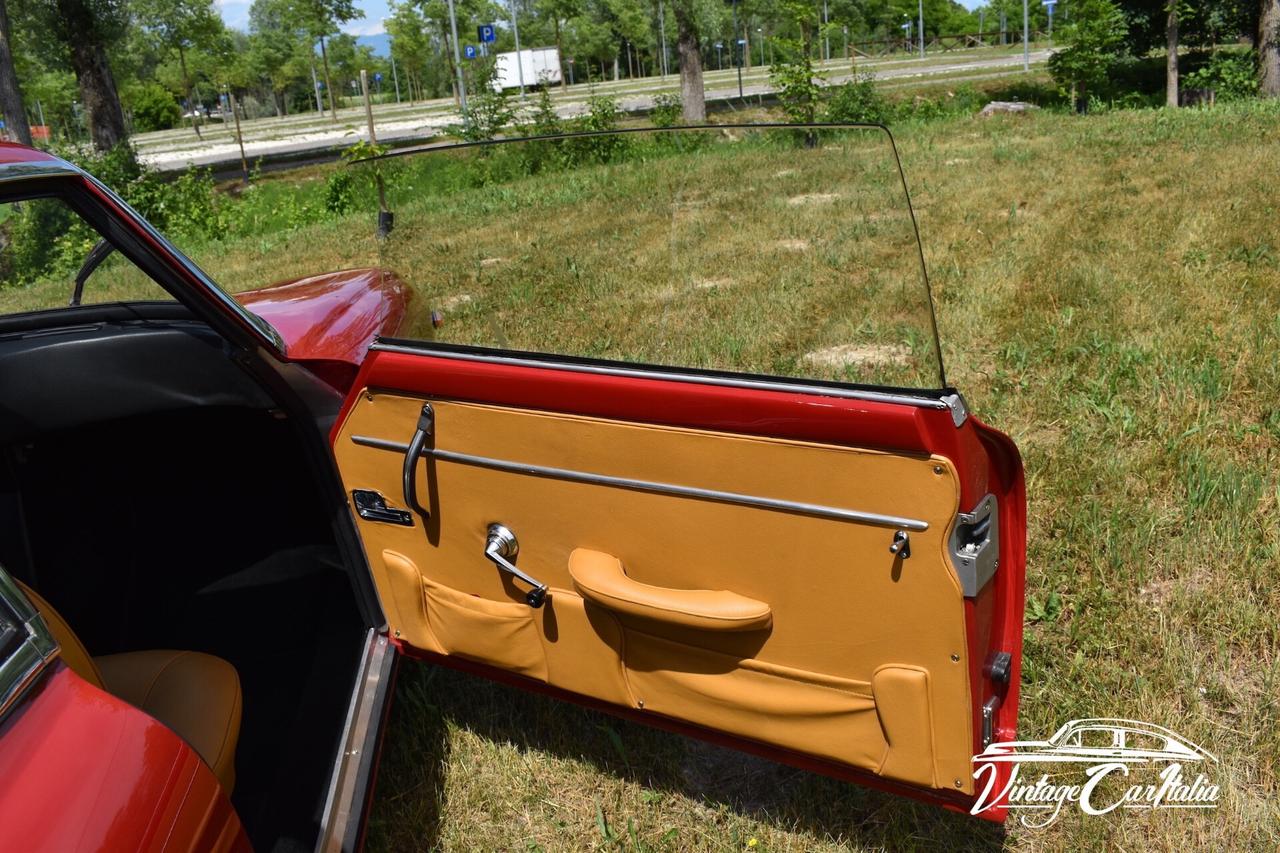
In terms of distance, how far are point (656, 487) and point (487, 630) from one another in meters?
0.62

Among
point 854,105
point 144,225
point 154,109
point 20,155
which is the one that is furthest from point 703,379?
point 154,109

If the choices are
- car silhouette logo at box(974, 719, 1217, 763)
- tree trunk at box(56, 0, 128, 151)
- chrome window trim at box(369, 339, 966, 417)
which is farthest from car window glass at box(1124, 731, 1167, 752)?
tree trunk at box(56, 0, 128, 151)

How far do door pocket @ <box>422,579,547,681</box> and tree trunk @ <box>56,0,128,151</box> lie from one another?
57.1ft

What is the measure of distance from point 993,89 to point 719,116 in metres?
6.21

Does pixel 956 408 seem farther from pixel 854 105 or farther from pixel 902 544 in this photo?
pixel 854 105

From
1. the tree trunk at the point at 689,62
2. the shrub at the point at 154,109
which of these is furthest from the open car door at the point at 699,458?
the shrub at the point at 154,109

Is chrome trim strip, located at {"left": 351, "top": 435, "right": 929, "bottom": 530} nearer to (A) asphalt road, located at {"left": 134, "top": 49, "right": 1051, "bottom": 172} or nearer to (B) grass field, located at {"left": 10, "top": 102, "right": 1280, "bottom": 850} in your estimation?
(B) grass field, located at {"left": 10, "top": 102, "right": 1280, "bottom": 850}

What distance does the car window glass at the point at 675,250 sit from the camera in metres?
1.75

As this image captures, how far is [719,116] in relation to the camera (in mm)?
20406

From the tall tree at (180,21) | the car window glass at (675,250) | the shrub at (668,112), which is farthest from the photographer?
the tall tree at (180,21)

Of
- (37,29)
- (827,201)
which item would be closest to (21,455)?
(827,201)

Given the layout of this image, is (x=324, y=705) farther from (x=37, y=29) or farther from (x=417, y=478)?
(x=37, y=29)

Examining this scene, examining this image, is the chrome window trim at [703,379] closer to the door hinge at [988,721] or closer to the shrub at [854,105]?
the door hinge at [988,721]

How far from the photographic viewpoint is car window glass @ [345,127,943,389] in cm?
175
